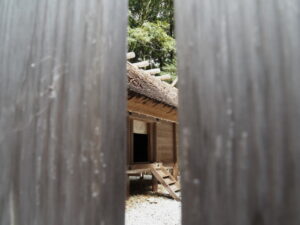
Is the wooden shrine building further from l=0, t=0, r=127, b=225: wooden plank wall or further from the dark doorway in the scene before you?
l=0, t=0, r=127, b=225: wooden plank wall

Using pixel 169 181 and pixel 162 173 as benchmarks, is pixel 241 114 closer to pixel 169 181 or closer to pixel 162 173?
pixel 169 181

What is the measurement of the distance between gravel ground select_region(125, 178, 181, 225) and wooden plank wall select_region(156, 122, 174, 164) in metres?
1.34

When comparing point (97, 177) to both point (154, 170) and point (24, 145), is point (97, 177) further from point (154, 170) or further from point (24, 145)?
point (154, 170)

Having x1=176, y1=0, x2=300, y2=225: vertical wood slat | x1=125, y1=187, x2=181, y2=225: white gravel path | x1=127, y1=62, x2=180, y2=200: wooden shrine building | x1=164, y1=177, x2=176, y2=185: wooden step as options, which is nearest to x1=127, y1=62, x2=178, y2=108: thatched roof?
x1=127, y1=62, x2=180, y2=200: wooden shrine building

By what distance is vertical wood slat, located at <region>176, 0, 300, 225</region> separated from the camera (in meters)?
0.61

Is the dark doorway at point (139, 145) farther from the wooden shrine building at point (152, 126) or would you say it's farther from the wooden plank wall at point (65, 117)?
the wooden plank wall at point (65, 117)

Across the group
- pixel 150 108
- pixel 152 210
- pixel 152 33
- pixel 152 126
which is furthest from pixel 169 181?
pixel 152 33

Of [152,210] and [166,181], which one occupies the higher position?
[166,181]

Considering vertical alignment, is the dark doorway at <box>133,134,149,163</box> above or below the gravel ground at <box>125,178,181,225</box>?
above

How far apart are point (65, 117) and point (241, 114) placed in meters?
0.53

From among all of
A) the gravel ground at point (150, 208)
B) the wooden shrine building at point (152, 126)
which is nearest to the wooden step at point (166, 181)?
the wooden shrine building at point (152, 126)

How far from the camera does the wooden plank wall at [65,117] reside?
31.2 inches

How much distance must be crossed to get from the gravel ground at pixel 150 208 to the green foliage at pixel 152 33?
24.5ft

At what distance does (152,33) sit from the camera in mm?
13898
